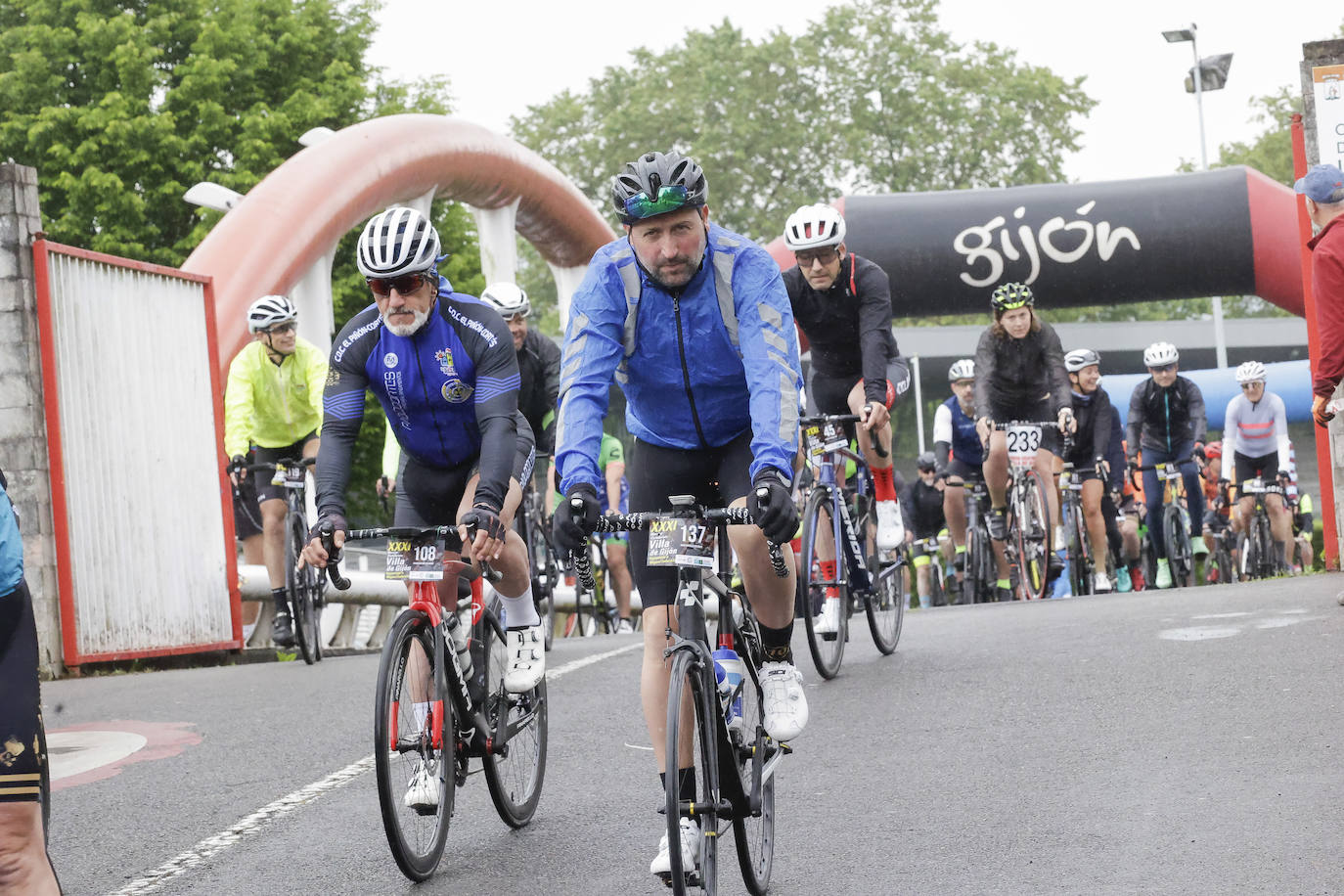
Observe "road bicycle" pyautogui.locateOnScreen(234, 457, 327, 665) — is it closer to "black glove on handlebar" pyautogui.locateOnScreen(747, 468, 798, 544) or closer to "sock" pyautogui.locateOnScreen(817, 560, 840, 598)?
"sock" pyautogui.locateOnScreen(817, 560, 840, 598)

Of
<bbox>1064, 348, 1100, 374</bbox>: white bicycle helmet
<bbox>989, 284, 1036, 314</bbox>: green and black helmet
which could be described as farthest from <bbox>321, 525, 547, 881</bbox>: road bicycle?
<bbox>1064, 348, 1100, 374</bbox>: white bicycle helmet

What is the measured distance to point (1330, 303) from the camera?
9.39 metres

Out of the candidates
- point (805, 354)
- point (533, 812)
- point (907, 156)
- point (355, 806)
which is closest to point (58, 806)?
point (355, 806)

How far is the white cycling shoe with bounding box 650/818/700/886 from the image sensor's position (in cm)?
452

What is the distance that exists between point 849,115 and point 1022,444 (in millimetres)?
44847

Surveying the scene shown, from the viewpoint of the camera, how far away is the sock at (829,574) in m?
9.34

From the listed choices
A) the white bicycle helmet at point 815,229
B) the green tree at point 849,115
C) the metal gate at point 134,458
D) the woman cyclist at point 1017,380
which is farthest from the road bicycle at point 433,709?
the green tree at point 849,115

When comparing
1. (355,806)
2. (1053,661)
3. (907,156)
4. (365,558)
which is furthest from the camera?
(907,156)

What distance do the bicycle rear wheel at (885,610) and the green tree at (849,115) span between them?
45963mm

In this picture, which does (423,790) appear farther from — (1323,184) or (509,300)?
(1323,184)

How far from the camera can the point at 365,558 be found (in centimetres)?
3106

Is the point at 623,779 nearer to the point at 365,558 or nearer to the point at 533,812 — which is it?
the point at 533,812

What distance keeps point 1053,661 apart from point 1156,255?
10509mm

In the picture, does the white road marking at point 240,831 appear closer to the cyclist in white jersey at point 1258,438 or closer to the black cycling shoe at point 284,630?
the black cycling shoe at point 284,630
